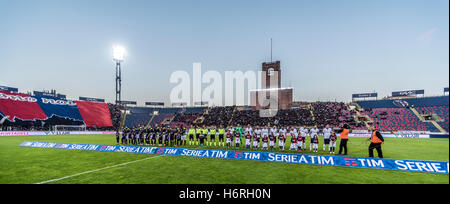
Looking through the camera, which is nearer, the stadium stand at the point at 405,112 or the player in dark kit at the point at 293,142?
the player in dark kit at the point at 293,142

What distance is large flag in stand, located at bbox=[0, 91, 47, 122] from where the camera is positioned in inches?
1656

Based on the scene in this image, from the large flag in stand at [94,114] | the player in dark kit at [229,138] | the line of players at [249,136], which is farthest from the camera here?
the large flag in stand at [94,114]

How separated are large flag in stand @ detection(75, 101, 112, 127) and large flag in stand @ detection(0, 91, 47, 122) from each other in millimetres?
8912

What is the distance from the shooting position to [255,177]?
8.14 metres

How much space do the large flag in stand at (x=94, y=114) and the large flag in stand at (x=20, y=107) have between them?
351 inches

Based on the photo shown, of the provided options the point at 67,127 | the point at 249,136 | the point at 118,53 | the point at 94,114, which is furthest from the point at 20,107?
the point at 249,136

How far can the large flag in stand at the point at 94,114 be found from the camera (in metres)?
54.7

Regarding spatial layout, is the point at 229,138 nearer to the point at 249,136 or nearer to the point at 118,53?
the point at 249,136

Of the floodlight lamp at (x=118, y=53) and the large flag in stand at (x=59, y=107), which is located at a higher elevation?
the floodlight lamp at (x=118, y=53)

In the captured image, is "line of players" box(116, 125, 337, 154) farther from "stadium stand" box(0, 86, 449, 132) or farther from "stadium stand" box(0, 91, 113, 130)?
"stadium stand" box(0, 91, 113, 130)

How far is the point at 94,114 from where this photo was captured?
57188 millimetres

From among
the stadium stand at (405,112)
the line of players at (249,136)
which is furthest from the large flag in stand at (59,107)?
the stadium stand at (405,112)

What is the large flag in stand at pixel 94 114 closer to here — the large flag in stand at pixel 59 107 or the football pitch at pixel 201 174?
the large flag in stand at pixel 59 107

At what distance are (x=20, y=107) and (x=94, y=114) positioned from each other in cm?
1516
